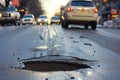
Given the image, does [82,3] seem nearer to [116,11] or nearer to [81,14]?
[81,14]

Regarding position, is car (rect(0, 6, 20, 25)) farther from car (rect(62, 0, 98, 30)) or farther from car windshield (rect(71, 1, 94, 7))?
car (rect(62, 0, 98, 30))

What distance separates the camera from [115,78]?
7781 mm

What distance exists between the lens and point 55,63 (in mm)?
9781

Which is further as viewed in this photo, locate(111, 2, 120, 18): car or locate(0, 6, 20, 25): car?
locate(111, 2, 120, 18): car

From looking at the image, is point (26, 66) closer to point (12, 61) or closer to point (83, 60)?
point (12, 61)

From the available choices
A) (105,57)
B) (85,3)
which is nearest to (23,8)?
(85,3)

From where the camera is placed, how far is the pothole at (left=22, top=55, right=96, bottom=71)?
29.9ft

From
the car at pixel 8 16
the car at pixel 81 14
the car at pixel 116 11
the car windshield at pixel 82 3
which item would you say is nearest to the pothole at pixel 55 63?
the car at pixel 81 14

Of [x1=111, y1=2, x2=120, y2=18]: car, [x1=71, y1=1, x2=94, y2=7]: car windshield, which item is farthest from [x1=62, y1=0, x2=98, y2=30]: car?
[x1=111, y1=2, x2=120, y2=18]: car

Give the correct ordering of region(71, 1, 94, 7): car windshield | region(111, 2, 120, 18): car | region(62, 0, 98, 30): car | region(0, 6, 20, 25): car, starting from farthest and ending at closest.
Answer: region(111, 2, 120, 18): car, region(0, 6, 20, 25): car, region(71, 1, 94, 7): car windshield, region(62, 0, 98, 30): car

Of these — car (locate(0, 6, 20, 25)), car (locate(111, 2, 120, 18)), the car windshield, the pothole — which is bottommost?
car (locate(111, 2, 120, 18))

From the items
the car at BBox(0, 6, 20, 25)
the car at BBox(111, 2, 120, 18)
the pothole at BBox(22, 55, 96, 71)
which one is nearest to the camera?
the pothole at BBox(22, 55, 96, 71)

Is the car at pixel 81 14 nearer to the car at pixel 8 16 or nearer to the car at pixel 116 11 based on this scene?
the car at pixel 8 16

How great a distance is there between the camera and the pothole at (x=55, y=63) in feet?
29.9
